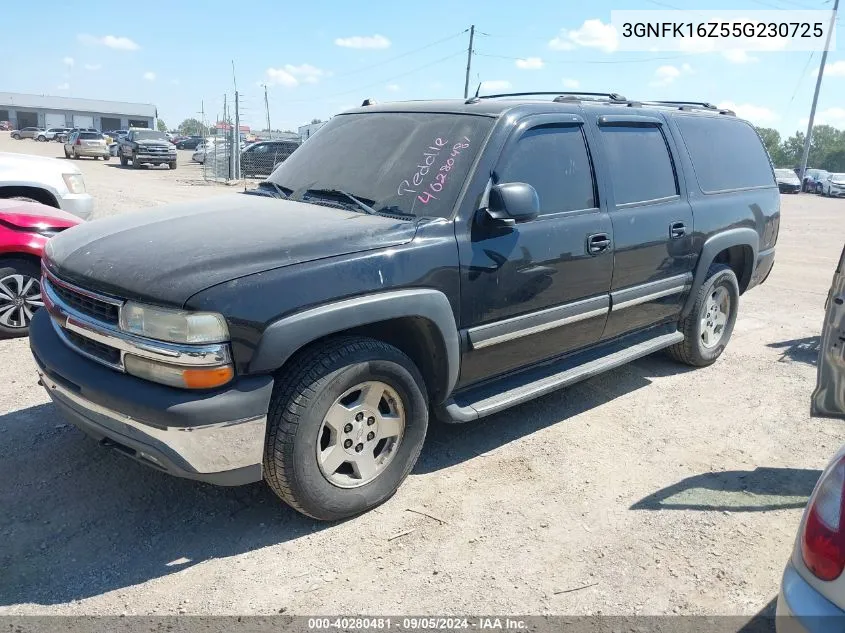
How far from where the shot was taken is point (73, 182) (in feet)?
23.4

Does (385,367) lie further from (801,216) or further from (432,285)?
(801,216)

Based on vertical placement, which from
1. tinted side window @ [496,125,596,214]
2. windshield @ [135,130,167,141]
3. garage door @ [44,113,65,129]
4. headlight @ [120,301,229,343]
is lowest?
headlight @ [120,301,229,343]

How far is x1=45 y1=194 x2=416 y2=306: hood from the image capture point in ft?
9.20

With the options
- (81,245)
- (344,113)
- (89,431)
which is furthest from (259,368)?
(344,113)

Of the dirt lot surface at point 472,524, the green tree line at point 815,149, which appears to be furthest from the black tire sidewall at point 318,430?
the green tree line at point 815,149

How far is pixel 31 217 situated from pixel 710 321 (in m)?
5.48

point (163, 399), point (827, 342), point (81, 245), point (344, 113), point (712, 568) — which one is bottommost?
point (712, 568)

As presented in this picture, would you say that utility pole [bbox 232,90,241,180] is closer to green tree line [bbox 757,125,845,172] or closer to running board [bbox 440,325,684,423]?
running board [bbox 440,325,684,423]

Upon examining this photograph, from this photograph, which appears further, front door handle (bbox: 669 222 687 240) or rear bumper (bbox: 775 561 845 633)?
front door handle (bbox: 669 222 687 240)

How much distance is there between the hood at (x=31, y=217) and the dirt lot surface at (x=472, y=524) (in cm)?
131

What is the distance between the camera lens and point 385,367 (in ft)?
10.3

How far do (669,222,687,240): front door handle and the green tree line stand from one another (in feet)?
252

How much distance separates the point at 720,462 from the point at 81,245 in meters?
3.61

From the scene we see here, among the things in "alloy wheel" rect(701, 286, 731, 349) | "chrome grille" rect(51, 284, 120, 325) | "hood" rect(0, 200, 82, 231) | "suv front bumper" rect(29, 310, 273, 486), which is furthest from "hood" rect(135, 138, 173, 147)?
"suv front bumper" rect(29, 310, 273, 486)
